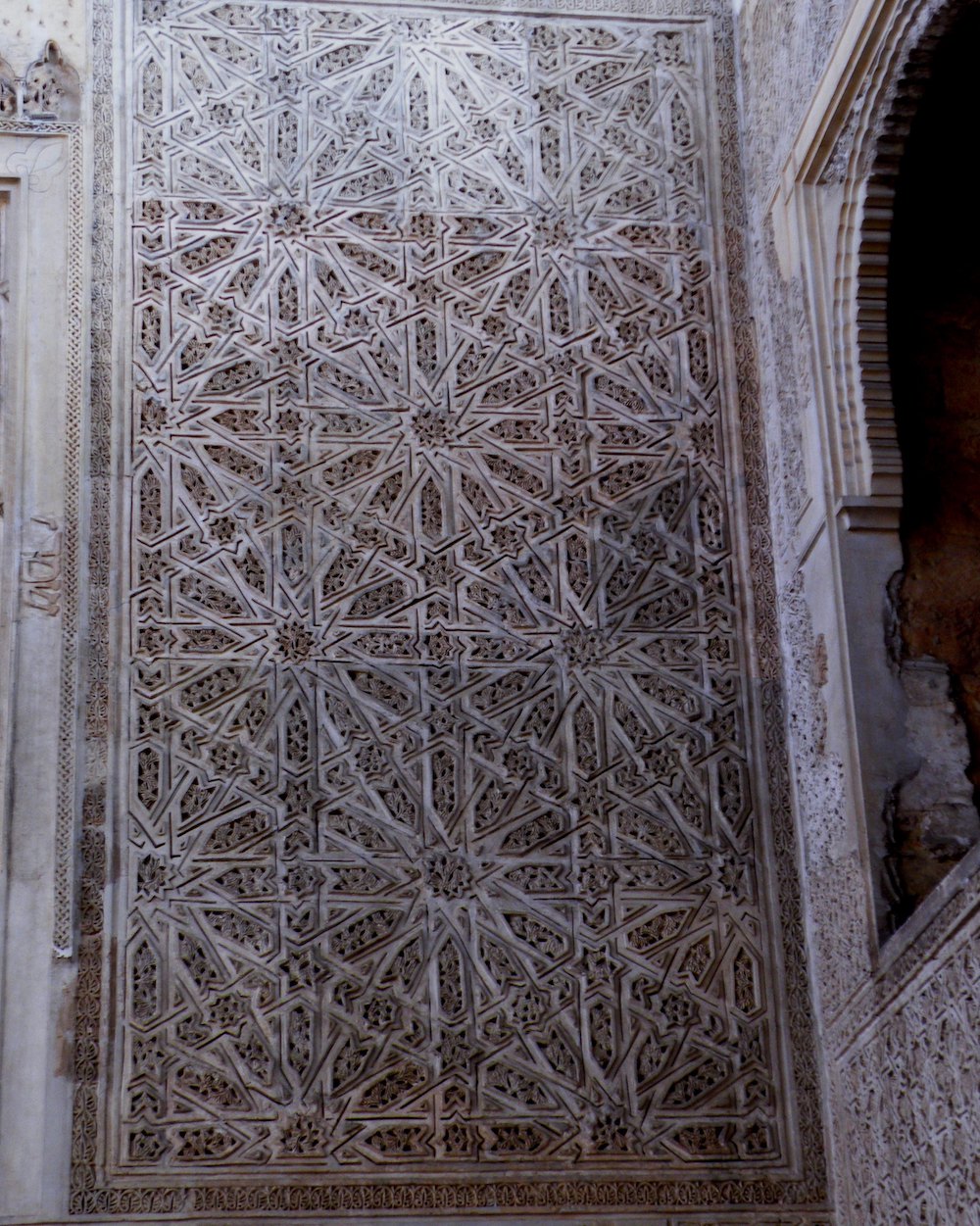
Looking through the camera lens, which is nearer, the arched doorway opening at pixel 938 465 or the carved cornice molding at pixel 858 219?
the arched doorway opening at pixel 938 465

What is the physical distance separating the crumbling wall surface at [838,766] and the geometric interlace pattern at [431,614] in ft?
0.68

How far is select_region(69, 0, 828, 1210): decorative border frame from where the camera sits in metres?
5.68

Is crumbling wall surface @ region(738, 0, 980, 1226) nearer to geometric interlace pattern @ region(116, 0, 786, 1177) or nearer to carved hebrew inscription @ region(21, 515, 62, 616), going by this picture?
geometric interlace pattern @ region(116, 0, 786, 1177)

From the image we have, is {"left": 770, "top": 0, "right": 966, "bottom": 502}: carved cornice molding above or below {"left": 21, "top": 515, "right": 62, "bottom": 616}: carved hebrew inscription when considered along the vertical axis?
above

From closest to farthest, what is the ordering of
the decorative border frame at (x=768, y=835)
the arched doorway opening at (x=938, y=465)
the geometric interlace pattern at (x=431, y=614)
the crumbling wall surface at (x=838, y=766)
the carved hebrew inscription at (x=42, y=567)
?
the crumbling wall surface at (x=838, y=766), the decorative border frame at (x=768, y=835), the arched doorway opening at (x=938, y=465), the geometric interlace pattern at (x=431, y=614), the carved hebrew inscription at (x=42, y=567)

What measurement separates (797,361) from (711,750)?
1283 millimetres

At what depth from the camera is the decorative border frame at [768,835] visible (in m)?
5.68

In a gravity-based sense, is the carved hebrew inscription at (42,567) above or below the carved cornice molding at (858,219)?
below

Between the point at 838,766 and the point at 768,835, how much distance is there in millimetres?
428

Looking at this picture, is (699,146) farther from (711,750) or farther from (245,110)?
(711,750)

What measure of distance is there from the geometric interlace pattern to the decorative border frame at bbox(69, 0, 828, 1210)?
7 centimetres

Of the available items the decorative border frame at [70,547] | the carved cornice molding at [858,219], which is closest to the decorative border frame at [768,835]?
the decorative border frame at [70,547]

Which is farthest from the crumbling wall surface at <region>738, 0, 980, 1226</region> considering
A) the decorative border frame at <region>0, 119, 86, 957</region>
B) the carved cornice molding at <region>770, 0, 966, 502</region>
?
the decorative border frame at <region>0, 119, 86, 957</region>

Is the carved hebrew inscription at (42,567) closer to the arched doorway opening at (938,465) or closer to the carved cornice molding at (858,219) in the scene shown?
the carved cornice molding at (858,219)
